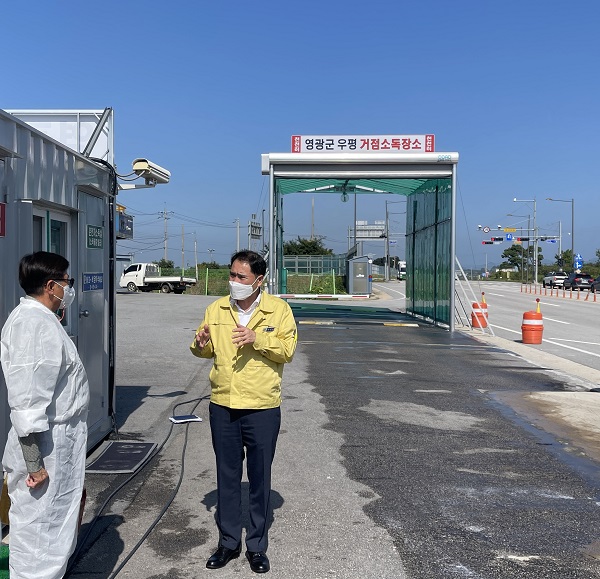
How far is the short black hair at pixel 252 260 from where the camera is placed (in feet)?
14.5

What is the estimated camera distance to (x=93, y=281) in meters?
6.87

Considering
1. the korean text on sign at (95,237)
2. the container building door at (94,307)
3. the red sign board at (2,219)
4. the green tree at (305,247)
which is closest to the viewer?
the red sign board at (2,219)

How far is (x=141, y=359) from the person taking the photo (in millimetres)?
13688

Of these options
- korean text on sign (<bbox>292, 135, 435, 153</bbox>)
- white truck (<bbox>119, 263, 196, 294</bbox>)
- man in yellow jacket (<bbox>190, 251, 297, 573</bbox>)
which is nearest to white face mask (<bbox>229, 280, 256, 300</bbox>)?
man in yellow jacket (<bbox>190, 251, 297, 573</bbox>)

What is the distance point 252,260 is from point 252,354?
0.57 metres

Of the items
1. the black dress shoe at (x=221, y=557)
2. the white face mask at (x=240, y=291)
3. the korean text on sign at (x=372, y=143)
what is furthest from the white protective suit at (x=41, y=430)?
the korean text on sign at (x=372, y=143)

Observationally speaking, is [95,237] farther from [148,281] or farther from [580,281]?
[580,281]

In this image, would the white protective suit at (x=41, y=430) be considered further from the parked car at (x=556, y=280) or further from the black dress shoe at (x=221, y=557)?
the parked car at (x=556, y=280)

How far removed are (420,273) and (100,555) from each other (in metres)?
22.8

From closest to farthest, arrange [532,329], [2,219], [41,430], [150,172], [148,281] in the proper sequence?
[41,430]
[2,219]
[150,172]
[532,329]
[148,281]

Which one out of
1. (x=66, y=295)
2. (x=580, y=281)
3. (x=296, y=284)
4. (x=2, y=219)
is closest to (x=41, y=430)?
(x=66, y=295)

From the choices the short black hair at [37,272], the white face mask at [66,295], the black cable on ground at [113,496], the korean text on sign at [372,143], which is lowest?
the black cable on ground at [113,496]

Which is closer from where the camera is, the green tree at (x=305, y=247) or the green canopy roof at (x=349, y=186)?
the green canopy roof at (x=349, y=186)

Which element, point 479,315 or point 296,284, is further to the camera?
point 296,284
